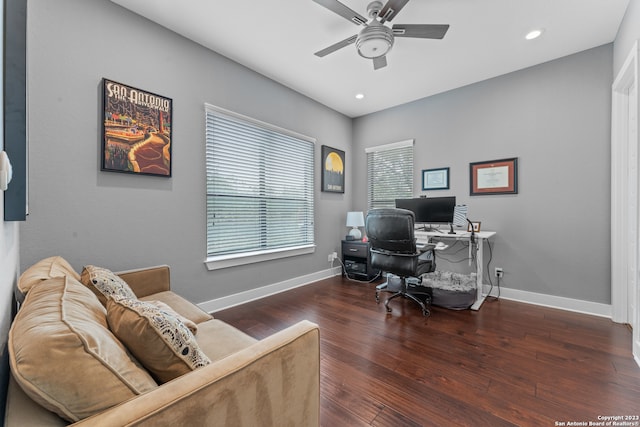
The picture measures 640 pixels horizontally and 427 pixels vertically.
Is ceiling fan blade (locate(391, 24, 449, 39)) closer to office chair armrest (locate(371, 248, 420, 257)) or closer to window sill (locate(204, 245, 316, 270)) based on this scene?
office chair armrest (locate(371, 248, 420, 257))

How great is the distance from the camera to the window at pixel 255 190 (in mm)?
2871

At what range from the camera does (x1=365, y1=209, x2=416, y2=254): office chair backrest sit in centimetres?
260

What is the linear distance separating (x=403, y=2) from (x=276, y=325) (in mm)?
2881

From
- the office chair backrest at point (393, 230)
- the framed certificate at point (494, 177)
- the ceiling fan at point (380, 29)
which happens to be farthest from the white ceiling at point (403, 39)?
the office chair backrest at point (393, 230)

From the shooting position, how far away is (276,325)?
2518mm

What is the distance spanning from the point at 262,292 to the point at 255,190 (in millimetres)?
1302

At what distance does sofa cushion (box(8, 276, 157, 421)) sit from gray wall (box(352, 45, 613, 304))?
386 centimetres

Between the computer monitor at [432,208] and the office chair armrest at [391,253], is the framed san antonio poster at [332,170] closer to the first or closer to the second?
the computer monitor at [432,208]

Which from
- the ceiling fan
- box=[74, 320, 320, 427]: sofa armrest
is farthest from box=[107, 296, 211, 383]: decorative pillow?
the ceiling fan

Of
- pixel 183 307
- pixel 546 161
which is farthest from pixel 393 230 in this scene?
pixel 546 161

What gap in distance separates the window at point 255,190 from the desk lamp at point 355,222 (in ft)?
2.29

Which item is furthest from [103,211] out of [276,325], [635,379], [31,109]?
[635,379]

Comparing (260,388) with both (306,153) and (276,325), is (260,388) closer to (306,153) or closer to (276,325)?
(276,325)

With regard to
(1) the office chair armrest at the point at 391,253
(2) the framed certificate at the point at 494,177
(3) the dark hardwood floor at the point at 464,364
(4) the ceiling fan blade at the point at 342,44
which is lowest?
(3) the dark hardwood floor at the point at 464,364
